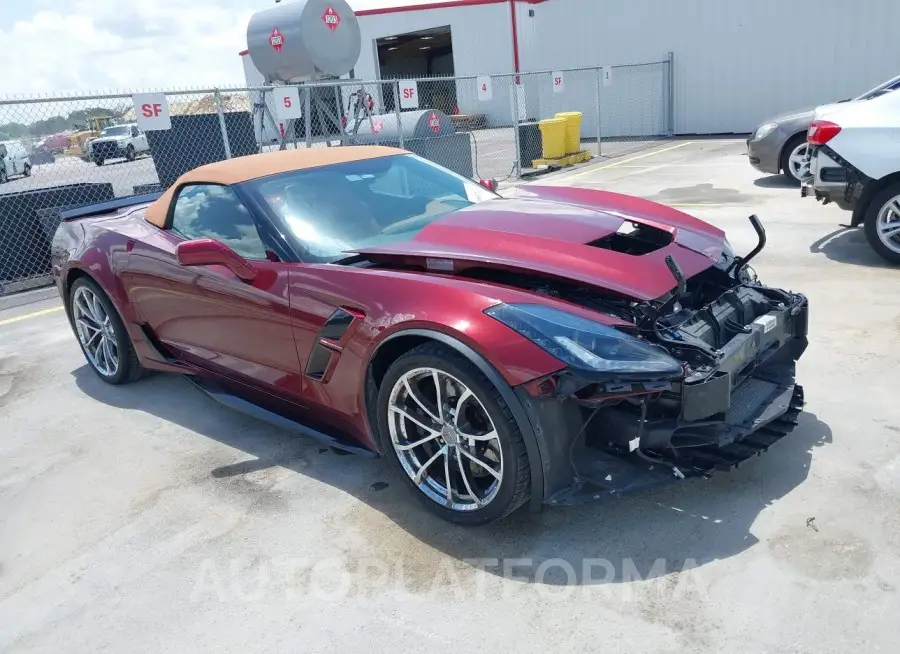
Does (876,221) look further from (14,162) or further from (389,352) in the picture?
(14,162)

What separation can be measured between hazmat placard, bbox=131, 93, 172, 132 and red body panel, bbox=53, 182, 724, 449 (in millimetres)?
4619

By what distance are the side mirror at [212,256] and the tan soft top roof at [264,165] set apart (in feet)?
1.65

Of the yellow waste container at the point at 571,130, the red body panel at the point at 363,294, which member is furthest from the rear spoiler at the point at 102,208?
the yellow waste container at the point at 571,130

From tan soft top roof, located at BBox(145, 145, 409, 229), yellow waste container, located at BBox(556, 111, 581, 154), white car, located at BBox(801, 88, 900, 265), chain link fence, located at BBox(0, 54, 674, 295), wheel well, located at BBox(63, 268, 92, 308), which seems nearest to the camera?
tan soft top roof, located at BBox(145, 145, 409, 229)

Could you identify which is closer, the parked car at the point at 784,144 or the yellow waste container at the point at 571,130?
the parked car at the point at 784,144

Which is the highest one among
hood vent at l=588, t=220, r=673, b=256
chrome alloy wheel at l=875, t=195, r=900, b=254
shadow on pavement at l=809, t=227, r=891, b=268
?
hood vent at l=588, t=220, r=673, b=256

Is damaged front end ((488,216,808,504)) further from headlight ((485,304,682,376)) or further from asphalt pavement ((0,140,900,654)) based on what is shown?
asphalt pavement ((0,140,900,654))

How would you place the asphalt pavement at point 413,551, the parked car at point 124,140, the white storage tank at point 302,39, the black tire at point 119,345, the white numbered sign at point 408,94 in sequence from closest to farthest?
the asphalt pavement at point 413,551, the black tire at point 119,345, the white numbered sign at point 408,94, the white storage tank at point 302,39, the parked car at point 124,140

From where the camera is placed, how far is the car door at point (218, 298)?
3.33m

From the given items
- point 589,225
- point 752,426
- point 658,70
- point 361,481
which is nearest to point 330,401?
point 361,481

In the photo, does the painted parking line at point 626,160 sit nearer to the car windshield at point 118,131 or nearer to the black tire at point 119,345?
the black tire at point 119,345

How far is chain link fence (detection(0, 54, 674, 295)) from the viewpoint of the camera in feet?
26.4

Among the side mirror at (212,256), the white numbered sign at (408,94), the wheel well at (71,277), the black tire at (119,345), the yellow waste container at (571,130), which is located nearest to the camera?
the side mirror at (212,256)

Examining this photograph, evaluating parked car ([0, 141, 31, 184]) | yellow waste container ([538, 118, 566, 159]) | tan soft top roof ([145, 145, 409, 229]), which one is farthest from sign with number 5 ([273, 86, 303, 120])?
parked car ([0, 141, 31, 184])
